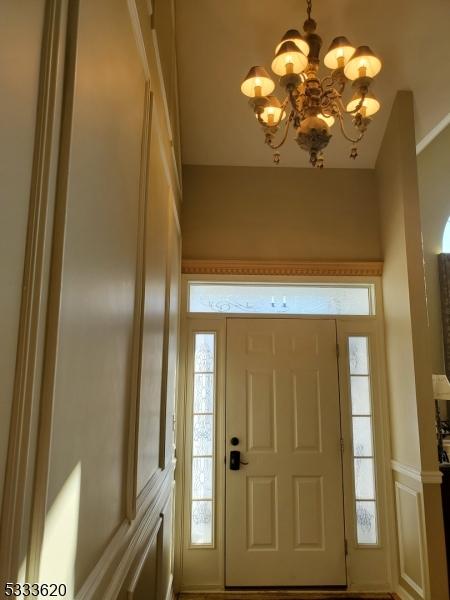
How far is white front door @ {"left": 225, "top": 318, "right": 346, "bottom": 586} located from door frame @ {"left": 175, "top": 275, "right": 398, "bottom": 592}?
2.4 inches

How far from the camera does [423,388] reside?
3.15 metres

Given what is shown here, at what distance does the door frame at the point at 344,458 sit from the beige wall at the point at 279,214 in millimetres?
265

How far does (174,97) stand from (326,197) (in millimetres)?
1619

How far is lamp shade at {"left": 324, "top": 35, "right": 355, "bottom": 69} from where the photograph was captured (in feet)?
7.36

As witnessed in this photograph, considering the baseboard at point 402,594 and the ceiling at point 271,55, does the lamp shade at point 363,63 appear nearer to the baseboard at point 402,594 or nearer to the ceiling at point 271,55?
the ceiling at point 271,55

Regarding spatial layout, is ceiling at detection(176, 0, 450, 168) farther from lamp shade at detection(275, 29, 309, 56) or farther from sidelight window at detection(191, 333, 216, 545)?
sidelight window at detection(191, 333, 216, 545)

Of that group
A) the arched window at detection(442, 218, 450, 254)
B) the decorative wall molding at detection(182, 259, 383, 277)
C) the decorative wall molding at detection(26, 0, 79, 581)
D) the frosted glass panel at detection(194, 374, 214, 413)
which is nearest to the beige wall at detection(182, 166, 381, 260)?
the decorative wall molding at detection(182, 259, 383, 277)

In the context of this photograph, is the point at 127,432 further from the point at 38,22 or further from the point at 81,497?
the point at 38,22

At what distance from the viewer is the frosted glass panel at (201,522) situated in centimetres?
353

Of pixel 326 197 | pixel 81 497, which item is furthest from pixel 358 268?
pixel 81 497

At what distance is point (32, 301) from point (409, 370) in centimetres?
308

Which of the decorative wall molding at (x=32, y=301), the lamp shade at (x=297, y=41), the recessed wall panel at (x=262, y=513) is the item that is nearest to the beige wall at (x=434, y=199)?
the recessed wall panel at (x=262, y=513)

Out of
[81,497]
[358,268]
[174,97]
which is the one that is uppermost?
[174,97]

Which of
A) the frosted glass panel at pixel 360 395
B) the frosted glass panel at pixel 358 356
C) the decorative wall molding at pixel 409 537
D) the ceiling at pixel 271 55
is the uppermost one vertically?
the ceiling at pixel 271 55
